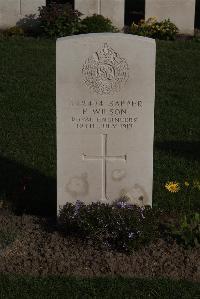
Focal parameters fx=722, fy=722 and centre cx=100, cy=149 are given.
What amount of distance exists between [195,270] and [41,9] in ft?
43.8

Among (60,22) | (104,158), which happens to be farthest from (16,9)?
(104,158)

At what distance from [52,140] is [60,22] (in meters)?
8.36

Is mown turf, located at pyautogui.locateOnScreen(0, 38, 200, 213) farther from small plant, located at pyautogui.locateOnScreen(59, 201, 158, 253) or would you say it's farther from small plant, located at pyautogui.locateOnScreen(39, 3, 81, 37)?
small plant, located at pyautogui.locateOnScreen(59, 201, 158, 253)

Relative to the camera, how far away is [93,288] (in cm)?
616

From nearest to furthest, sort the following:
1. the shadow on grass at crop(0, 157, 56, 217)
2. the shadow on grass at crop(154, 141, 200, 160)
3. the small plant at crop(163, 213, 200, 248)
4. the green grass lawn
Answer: the green grass lawn → the small plant at crop(163, 213, 200, 248) → the shadow on grass at crop(0, 157, 56, 217) → the shadow on grass at crop(154, 141, 200, 160)

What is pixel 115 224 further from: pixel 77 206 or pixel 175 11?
pixel 175 11

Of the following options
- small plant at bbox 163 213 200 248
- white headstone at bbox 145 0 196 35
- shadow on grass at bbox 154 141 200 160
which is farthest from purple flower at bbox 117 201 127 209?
white headstone at bbox 145 0 196 35

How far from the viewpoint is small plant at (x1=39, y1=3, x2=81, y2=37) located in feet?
59.4

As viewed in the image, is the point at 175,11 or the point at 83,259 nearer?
the point at 83,259

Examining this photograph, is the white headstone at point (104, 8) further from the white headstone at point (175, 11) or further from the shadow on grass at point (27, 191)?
the shadow on grass at point (27, 191)

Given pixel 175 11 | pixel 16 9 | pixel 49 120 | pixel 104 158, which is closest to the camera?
pixel 104 158

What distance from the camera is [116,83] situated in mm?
6820

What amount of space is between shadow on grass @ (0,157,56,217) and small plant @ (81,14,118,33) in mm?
9468

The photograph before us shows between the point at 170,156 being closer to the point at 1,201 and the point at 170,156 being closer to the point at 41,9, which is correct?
the point at 1,201
